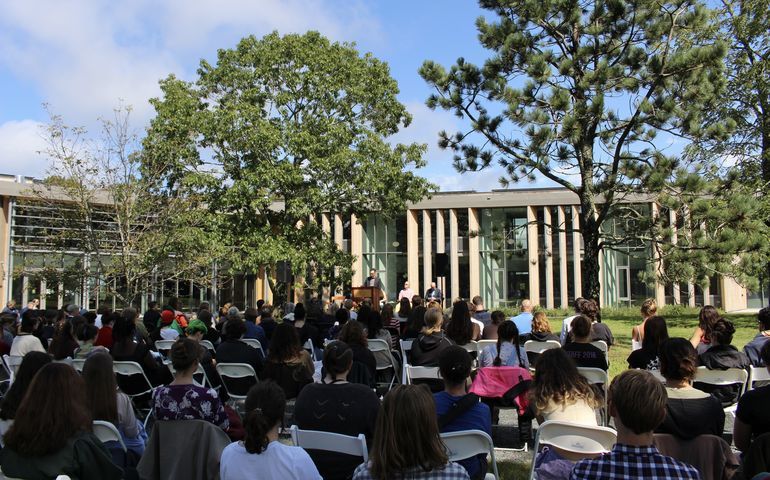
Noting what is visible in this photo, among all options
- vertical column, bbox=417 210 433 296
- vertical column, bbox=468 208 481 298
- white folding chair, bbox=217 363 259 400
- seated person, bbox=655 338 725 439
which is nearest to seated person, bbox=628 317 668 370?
seated person, bbox=655 338 725 439

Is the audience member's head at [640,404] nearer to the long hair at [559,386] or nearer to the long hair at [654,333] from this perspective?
the long hair at [559,386]

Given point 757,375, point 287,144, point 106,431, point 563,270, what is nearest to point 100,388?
point 106,431

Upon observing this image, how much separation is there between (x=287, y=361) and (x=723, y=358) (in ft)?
13.5

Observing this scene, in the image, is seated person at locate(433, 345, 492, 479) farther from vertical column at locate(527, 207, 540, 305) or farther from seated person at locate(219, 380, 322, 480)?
vertical column at locate(527, 207, 540, 305)

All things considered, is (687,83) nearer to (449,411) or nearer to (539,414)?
(539,414)

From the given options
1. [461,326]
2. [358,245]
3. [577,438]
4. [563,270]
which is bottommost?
[577,438]

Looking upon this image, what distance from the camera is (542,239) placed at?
108 ft

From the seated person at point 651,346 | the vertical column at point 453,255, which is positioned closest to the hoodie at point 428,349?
the seated person at point 651,346

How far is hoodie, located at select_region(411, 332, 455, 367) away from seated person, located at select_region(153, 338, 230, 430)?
2800mm

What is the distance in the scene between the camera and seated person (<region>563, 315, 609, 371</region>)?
20.2ft

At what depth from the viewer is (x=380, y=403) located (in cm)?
407

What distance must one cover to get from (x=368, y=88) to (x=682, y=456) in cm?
2034

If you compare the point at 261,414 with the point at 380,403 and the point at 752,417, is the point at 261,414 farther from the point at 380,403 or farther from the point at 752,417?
the point at 752,417

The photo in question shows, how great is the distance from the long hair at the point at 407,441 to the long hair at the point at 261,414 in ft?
2.39
